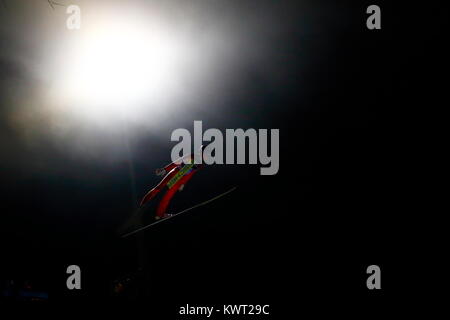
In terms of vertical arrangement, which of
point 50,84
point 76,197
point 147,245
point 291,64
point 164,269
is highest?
point 291,64

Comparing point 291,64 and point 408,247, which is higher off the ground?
point 291,64

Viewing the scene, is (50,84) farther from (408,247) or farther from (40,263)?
(408,247)

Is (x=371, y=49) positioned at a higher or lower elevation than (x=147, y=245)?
higher

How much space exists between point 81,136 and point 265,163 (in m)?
3.16

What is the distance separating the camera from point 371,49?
6.13 metres

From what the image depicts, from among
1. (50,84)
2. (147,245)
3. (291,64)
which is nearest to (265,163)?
(291,64)

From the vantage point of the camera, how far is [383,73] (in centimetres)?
616
